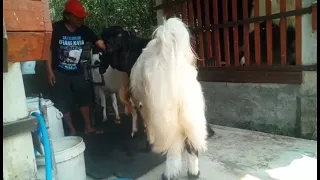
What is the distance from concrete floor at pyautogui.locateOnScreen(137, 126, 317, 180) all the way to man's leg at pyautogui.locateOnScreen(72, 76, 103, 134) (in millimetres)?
1567

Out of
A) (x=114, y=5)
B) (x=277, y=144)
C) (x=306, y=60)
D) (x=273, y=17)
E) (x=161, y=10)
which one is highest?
(x=114, y=5)

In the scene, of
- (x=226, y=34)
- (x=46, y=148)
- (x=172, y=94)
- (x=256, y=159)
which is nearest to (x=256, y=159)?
(x=256, y=159)

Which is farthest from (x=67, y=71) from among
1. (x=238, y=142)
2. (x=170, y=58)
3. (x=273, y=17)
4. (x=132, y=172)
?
(x=273, y=17)

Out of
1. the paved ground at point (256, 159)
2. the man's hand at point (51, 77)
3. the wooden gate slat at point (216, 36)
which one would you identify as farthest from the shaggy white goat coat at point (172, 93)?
the wooden gate slat at point (216, 36)

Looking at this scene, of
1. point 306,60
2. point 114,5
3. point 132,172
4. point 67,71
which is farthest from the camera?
point 114,5

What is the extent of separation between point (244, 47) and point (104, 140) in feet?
7.26

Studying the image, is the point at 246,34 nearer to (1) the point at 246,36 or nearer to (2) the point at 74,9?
(1) the point at 246,36

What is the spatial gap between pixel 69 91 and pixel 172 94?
6.40ft

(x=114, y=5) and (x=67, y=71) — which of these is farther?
(x=114, y=5)

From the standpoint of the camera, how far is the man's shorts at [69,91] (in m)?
3.81

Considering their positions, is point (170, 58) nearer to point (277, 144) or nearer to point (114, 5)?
point (277, 144)

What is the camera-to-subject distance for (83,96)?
4004 mm

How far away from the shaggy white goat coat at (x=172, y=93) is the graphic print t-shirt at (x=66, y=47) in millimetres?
1603

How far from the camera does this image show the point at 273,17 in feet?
11.9
